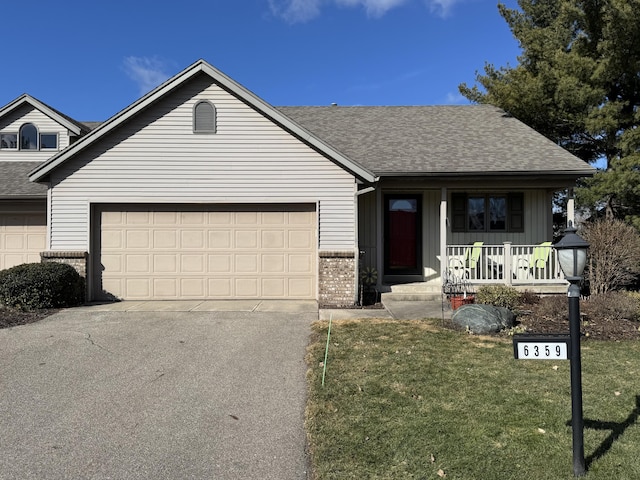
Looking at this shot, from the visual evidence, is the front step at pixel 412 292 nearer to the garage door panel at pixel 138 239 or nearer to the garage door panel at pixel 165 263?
the garage door panel at pixel 165 263

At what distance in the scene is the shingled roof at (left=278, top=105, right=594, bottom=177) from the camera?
1101cm

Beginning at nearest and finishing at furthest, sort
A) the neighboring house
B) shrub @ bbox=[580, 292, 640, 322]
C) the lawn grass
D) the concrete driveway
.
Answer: the lawn grass, the concrete driveway, shrub @ bbox=[580, 292, 640, 322], the neighboring house

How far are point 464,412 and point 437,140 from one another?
33.4 ft

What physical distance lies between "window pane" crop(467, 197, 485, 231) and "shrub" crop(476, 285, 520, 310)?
352cm

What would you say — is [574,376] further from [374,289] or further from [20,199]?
[20,199]

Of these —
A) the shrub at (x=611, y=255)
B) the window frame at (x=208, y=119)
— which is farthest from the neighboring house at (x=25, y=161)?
the shrub at (x=611, y=255)

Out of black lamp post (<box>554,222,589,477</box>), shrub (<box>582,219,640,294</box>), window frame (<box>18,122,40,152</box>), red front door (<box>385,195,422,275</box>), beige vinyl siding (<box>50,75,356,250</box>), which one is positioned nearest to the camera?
black lamp post (<box>554,222,589,477</box>)

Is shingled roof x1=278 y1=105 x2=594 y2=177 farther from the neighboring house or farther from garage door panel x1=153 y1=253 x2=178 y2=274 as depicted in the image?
the neighboring house

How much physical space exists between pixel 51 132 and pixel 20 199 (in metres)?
3.81

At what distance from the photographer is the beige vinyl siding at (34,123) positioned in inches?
547

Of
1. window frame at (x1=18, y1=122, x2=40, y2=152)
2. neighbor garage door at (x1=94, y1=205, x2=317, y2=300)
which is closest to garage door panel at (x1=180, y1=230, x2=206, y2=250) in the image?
neighbor garage door at (x1=94, y1=205, x2=317, y2=300)

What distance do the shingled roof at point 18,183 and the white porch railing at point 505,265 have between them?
10963 millimetres

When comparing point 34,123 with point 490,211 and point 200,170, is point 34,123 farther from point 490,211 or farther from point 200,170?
point 490,211

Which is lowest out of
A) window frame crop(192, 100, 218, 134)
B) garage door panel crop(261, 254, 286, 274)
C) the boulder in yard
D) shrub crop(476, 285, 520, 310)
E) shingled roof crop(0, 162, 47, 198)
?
the boulder in yard
